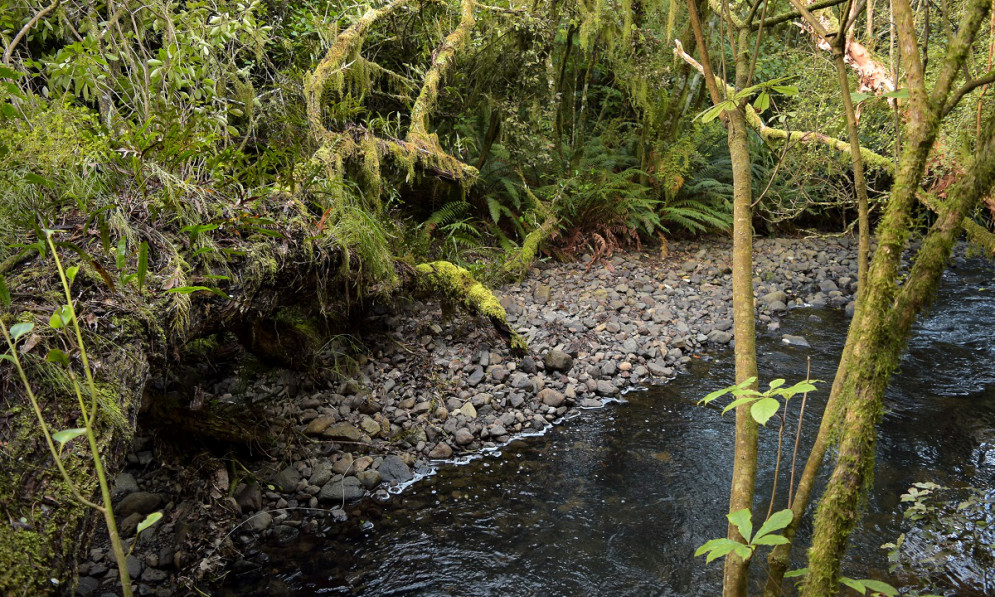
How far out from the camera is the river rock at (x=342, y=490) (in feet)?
11.0

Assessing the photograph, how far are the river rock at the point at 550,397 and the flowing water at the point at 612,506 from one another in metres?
0.20

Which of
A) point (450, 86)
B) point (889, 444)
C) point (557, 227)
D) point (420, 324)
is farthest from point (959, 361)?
point (450, 86)

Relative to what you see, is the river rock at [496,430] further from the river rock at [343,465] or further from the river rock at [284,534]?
the river rock at [284,534]

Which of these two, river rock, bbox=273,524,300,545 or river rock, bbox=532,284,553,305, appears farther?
river rock, bbox=532,284,553,305

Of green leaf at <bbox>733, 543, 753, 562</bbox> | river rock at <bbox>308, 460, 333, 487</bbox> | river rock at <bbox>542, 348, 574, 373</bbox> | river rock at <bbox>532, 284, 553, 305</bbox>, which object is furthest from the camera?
river rock at <bbox>532, 284, 553, 305</bbox>

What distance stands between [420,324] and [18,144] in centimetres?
303

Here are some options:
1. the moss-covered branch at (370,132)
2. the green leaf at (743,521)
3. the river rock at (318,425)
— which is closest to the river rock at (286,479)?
the river rock at (318,425)

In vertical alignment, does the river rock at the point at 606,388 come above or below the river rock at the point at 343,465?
below

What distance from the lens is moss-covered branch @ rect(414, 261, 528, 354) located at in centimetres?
476

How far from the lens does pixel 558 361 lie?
192 inches

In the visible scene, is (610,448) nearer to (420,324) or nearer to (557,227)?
(420,324)

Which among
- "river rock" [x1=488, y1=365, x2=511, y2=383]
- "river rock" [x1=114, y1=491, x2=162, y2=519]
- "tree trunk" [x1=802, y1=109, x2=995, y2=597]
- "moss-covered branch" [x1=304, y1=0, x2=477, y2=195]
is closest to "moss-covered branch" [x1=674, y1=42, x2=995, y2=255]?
"tree trunk" [x1=802, y1=109, x2=995, y2=597]

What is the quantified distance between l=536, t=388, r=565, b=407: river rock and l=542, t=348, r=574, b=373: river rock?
0.34 m

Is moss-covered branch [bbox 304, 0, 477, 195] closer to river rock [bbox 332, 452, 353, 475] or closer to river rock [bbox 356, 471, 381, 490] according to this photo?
river rock [bbox 332, 452, 353, 475]
